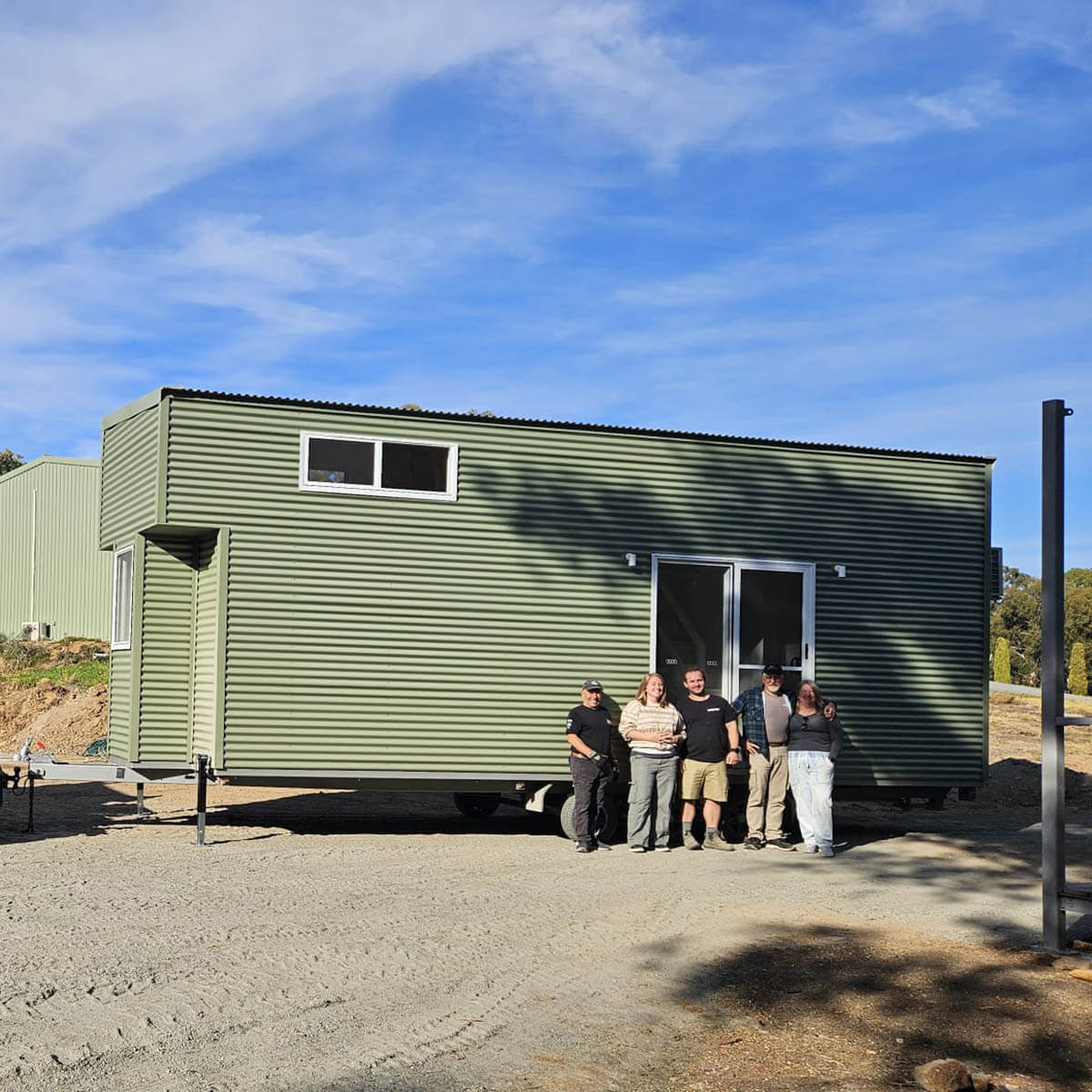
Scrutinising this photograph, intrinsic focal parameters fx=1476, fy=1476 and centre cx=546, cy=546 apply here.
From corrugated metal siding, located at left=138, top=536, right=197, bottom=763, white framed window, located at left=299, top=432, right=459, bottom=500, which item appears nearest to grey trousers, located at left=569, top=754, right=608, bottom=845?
white framed window, located at left=299, top=432, right=459, bottom=500

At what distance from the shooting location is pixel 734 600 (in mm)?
13562

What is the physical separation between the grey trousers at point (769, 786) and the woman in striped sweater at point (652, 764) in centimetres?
79

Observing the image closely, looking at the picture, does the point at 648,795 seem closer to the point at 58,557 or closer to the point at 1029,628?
Result: the point at 58,557

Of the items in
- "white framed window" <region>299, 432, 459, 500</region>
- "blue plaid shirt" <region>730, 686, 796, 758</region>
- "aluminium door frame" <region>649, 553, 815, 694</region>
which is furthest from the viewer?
"aluminium door frame" <region>649, 553, 815, 694</region>

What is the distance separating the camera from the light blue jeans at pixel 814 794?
12555mm

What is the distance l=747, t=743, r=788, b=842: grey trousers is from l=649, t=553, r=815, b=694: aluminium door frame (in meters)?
0.82

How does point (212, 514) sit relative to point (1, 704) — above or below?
above

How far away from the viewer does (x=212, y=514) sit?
40.4 ft

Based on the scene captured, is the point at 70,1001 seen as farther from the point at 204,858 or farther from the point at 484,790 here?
the point at 484,790

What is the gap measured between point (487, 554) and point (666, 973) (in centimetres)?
593

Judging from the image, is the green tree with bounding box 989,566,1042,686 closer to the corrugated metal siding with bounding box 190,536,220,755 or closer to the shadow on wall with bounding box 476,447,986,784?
the shadow on wall with bounding box 476,447,986,784

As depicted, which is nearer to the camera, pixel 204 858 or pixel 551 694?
pixel 204 858

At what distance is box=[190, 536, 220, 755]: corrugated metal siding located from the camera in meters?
12.4

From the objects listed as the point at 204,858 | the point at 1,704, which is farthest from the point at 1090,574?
the point at 204,858
